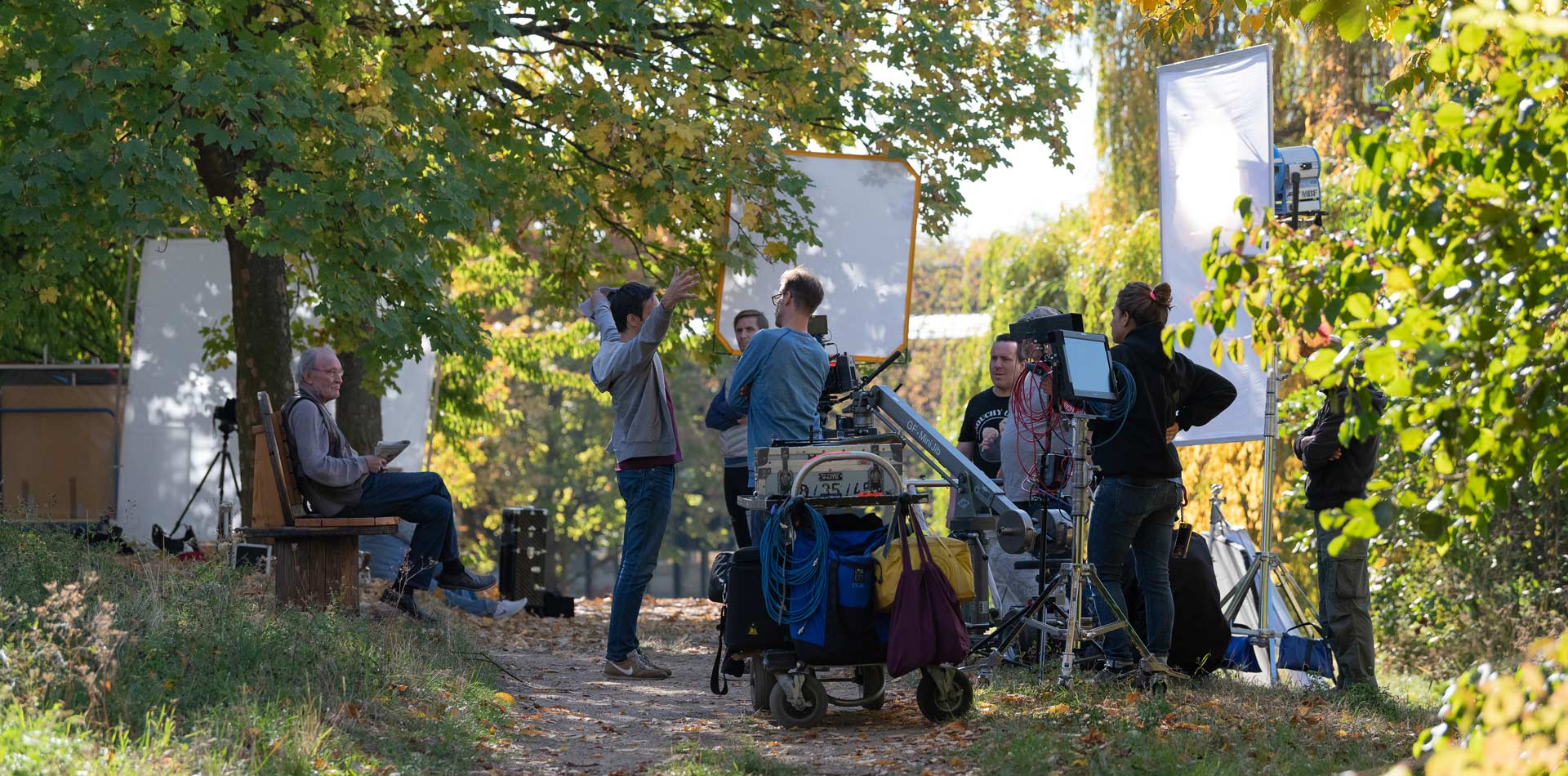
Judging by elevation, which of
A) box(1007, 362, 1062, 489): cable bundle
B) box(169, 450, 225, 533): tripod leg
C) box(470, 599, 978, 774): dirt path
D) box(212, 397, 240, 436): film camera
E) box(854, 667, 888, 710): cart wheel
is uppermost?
box(212, 397, 240, 436): film camera

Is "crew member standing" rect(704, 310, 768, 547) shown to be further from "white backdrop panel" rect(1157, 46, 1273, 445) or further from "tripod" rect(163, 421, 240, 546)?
"tripod" rect(163, 421, 240, 546)

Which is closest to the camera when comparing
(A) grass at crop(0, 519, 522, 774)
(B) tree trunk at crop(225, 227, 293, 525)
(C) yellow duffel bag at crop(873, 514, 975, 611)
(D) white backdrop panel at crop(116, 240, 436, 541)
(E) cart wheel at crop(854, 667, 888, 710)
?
(A) grass at crop(0, 519, 522, 774)

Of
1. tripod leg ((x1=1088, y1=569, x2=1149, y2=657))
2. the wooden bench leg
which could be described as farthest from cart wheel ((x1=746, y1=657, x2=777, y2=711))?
the wooden bench leg

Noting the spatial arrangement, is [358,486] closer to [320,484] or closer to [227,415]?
[320,484]

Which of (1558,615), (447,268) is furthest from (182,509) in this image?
(1558,615)

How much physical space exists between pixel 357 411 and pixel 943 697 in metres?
8.82

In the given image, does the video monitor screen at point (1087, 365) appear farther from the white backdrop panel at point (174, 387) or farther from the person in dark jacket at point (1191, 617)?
the white backdrop panel at point (174, 387)

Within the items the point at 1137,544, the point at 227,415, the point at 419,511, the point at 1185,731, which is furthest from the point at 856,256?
the point at 1185,731

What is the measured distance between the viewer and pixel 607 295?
8.12 metres

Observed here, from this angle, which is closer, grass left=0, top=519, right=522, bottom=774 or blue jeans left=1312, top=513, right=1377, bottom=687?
grass left=0, top=519, right=522, bottom=774

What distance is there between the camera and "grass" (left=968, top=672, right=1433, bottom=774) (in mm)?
5398

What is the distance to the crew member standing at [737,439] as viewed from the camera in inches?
392

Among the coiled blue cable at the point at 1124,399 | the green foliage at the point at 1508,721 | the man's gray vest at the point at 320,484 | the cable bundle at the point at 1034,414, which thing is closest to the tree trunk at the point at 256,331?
the man's gray vest at the point at 320,484

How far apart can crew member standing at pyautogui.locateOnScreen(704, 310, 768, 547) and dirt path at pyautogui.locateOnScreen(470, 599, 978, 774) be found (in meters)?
0.91
